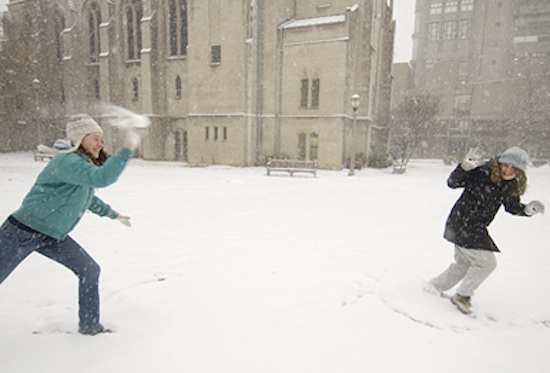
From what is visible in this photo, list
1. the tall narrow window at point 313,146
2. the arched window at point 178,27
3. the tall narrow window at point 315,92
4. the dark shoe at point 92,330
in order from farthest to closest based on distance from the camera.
Answer: 1. the arched window at point 178,27
2. the tall narrow window at point 313,146
3. the tall narrow window at point 315,92
4. the dark shoe at point 92,330

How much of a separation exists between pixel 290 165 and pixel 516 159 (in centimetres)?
1468

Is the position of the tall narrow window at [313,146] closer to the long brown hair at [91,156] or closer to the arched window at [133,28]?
the arched window at [133,28]

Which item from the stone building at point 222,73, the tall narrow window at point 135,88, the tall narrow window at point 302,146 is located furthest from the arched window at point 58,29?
the tall narrow window at point 302,146

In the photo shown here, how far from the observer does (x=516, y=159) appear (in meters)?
3.07

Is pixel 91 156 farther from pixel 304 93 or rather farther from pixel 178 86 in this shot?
pixel 178 86

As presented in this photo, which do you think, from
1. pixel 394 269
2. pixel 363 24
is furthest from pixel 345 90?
pixel 394 269

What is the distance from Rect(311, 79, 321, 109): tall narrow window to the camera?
21.6m

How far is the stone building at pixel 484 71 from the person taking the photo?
34.9 metres

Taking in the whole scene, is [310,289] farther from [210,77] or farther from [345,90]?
[210,77]

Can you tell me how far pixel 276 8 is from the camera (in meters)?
22.1

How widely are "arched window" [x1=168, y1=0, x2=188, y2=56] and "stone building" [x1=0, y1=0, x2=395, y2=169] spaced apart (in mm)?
84

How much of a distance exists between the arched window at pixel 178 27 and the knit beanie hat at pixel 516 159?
27048 mm

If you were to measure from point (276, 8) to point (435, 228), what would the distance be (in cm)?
2065

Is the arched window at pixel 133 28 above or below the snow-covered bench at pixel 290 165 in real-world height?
above
